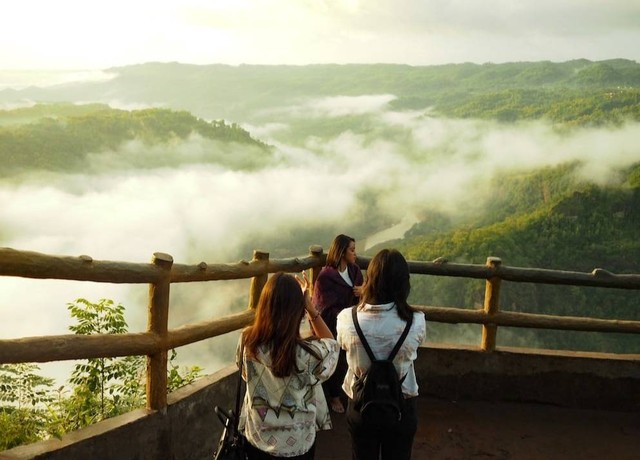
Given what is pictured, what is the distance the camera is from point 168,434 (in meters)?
4.30

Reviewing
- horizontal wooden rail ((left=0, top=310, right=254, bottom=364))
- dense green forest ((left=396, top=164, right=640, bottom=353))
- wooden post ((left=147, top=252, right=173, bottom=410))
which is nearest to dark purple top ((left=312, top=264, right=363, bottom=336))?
horizontal wooden rail ((left=0, top=310, right=254, bottom=364))

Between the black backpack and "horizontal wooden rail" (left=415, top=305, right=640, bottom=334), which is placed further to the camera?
"horizontal wooden rail" (left=415, top=305, right=640, bottom=334)

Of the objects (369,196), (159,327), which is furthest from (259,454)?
(369,196)

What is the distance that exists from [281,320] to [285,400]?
405mm

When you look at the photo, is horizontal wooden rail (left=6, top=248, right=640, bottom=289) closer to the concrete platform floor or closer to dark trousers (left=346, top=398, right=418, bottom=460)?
the concrete platform floor

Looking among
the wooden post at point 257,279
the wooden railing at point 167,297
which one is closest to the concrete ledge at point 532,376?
the wooden railing at point 167,297

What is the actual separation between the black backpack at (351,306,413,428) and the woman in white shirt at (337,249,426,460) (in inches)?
1.2

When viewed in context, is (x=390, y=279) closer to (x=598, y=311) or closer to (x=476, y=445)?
(x=476, y=445)

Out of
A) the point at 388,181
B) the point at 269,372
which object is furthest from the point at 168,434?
the point at 388,181

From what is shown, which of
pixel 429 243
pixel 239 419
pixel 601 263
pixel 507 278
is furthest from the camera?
pixel 429 243

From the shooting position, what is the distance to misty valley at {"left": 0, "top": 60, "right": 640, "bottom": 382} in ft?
216

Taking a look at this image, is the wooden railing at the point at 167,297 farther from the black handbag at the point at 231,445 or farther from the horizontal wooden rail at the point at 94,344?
the black handbag at the point at 231,445

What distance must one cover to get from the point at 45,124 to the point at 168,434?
445ft

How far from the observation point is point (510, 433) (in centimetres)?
554
